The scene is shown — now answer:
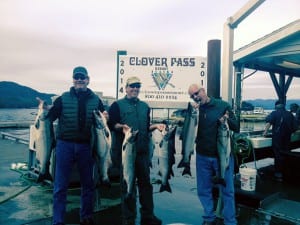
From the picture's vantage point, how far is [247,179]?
6840 millimetres

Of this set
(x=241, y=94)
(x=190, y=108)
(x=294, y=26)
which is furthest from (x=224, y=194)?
(x=294, y=26)

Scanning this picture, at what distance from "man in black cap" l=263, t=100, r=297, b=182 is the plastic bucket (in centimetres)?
297

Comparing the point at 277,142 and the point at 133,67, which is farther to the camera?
the point at 277,142

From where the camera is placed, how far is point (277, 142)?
9.45m

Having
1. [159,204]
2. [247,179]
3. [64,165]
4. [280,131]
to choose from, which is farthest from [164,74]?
[280,131]

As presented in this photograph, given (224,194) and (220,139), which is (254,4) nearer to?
(220,139)

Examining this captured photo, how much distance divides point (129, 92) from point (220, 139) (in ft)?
5.15

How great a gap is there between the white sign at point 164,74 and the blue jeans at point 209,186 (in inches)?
88.1

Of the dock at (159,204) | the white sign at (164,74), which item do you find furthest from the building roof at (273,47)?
the dock at (159,204)

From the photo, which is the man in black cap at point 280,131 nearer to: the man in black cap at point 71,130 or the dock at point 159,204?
the dock at point 159,204

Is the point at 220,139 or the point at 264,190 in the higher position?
the point at 220,139

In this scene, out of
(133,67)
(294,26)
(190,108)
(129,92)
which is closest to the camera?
(190,108)

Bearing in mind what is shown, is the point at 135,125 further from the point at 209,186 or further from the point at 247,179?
the point at 247,179

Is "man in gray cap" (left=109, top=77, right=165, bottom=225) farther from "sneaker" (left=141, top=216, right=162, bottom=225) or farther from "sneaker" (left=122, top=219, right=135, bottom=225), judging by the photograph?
"sneaker" (left=141, top=216, right=162, bottom=225)
